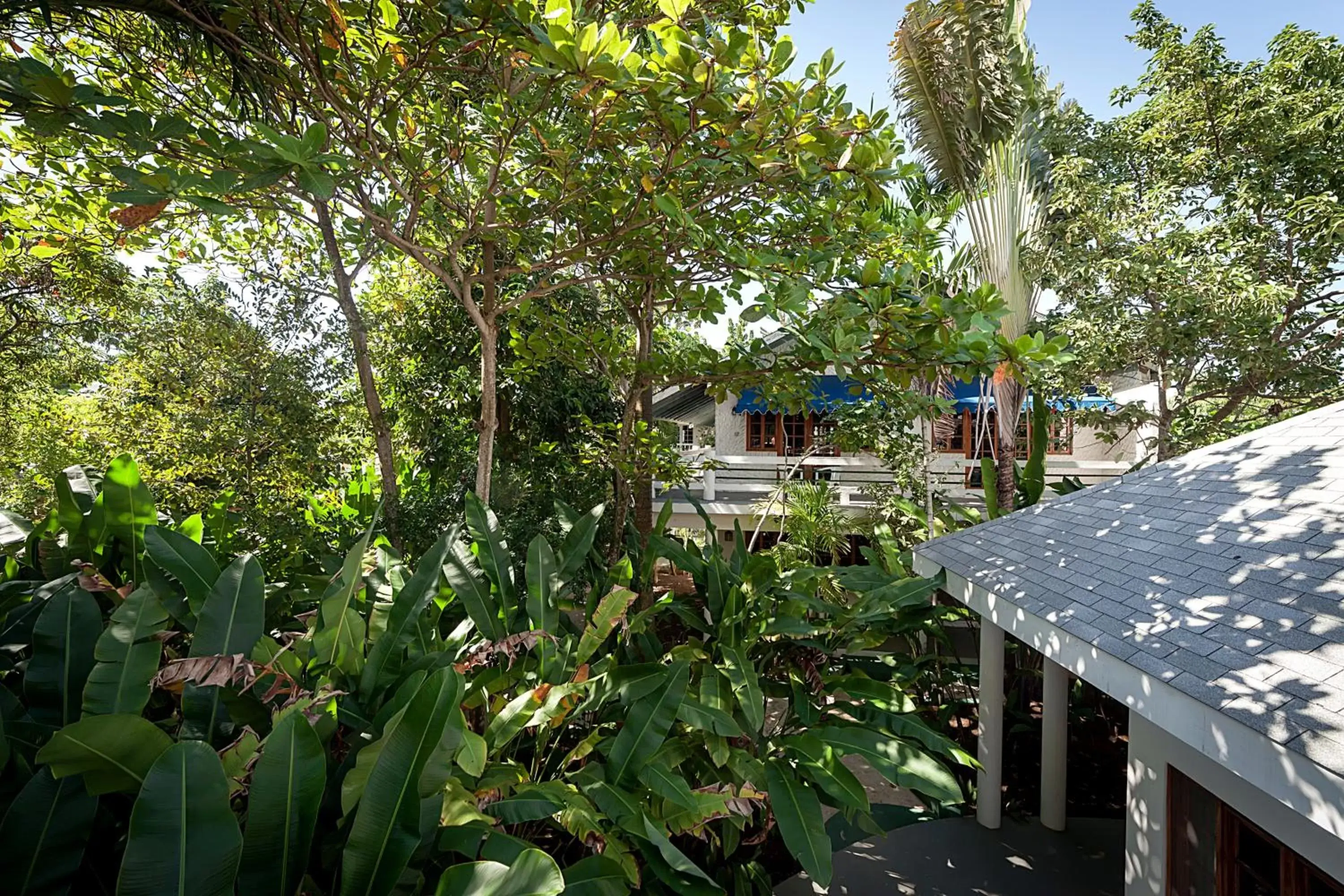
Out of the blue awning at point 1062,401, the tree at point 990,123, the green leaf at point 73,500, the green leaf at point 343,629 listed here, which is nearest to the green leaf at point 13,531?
the green leaf at point 73,500

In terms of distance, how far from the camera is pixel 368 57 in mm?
4066

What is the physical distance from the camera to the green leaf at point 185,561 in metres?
2.84

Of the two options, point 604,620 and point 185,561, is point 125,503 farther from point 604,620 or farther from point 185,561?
point 604,620

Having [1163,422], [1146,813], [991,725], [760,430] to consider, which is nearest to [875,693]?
[1146,813]

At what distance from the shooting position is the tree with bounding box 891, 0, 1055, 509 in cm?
1048

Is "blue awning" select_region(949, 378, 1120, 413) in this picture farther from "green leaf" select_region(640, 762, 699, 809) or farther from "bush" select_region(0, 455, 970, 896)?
"green leaf" select_region(640, 762, 699, 809)

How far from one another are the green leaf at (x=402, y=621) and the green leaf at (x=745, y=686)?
194 cm

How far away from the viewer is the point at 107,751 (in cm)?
183

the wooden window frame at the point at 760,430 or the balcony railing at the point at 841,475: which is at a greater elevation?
the wooden window frame at the point at 760,430

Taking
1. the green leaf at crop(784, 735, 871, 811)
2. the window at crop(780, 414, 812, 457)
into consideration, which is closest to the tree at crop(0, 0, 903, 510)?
the green leaf at crop(784, 735, 871, 811)

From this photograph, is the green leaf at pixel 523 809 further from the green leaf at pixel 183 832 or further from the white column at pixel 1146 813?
the white column at pixel 1146 813

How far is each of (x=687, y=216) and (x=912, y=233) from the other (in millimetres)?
2650

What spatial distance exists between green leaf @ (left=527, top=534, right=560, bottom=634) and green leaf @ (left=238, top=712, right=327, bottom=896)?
1.77 meters

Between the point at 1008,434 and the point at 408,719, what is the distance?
37.4ft
